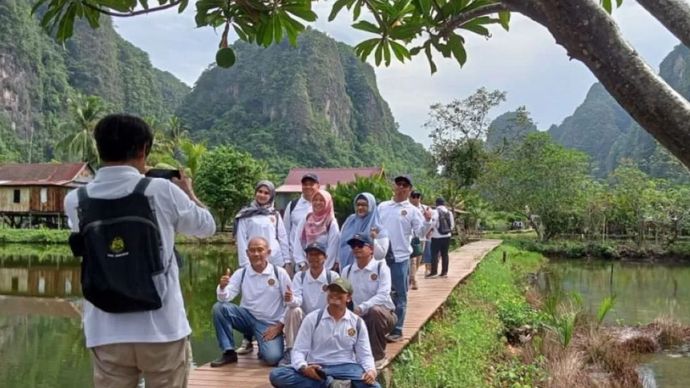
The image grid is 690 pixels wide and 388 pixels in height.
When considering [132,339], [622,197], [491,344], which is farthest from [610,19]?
[622,197]

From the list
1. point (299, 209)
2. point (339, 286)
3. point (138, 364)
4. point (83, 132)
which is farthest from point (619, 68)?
point (83, 132)

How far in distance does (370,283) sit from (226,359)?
1.11m

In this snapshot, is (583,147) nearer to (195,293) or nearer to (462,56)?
(195,293)

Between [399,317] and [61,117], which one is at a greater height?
[61,117]

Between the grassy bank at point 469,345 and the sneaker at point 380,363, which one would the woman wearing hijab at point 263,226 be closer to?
the sneaker at point 380,363

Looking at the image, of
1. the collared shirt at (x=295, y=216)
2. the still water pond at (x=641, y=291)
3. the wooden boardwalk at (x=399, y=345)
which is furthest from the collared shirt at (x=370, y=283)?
the still water pond at (x=641, y=291)

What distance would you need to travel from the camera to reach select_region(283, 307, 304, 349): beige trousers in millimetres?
4160

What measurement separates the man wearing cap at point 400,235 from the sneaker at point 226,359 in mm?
1310

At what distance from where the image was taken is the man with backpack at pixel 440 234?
9.43 meters

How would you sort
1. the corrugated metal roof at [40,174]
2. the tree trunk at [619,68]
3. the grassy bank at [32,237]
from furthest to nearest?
1. the corrugated metal roof at [40,174]
2. the grassy bank at [32,237]
3. the tree trunk at [619,68]

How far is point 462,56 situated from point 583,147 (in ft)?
261

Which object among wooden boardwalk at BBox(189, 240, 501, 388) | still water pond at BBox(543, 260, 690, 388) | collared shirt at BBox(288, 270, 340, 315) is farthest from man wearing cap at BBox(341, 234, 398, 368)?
still water pond at BBox(543, 260, 690, 388)

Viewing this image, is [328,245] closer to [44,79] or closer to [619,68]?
[619,68]

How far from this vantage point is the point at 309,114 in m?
64.0
